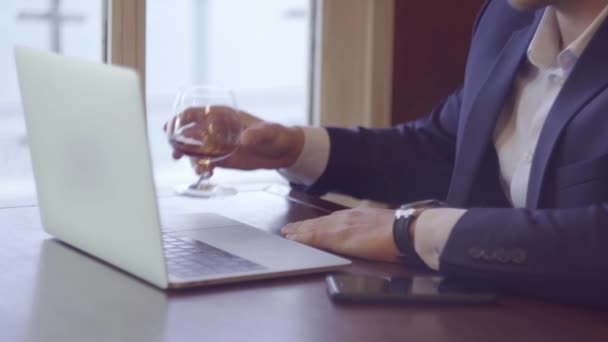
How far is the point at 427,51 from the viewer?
2.82 metres

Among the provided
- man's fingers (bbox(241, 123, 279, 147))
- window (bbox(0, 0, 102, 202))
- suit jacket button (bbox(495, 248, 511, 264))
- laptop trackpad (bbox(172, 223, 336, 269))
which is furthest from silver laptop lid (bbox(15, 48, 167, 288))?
window (bbox(0, 0, 102, 202))

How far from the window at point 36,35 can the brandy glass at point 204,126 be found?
823mm

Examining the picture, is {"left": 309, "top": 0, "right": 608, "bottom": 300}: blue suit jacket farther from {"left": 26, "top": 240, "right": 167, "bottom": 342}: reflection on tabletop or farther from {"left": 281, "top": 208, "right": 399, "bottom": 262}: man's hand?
{"left": 26, "top": 240, "right": 167, "bottom": 342}: reflection on tabletop

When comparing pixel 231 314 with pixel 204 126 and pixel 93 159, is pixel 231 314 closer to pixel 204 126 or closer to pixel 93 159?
pixel 93 159

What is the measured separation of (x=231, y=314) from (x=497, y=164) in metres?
0.86

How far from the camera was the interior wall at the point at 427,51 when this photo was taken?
2.79 metres

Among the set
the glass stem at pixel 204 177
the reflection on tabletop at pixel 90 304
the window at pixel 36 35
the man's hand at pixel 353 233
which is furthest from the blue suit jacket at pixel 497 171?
the window at pixel 36 35

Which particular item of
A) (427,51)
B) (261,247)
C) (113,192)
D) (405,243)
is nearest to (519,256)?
(405,243)

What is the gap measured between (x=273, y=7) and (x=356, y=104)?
1.22 feet

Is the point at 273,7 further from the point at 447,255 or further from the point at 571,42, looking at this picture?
the point at 447,255

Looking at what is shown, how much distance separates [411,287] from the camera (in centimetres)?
114

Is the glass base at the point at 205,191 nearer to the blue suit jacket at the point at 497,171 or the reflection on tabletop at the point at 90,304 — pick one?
the blue suit jacket at the point at 497,171

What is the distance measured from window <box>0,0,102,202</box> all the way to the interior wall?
2.83 ft

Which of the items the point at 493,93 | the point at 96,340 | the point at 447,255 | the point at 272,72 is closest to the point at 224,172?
the point at 272,72
